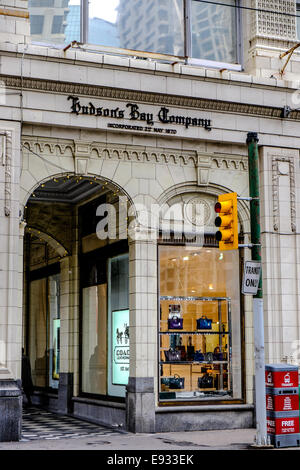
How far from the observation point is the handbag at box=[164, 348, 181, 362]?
1669cm

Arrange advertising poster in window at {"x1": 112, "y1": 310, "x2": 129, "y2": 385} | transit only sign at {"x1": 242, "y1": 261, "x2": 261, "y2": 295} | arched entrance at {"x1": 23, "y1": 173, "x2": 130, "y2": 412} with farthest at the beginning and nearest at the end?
arched entrance at {"x1": 23, "y1": 173, "x2": 130, "y2": 412} → advertising poster in window at {"x1": 112, "y1": 310, "x2": 129, "y2": 385} → transit only sign at {"x1": 242, "y1": 261, "x2": 261, "y2": 295}

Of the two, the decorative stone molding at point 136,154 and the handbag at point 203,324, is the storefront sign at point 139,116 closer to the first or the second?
the decorative stone molding at point 136,154

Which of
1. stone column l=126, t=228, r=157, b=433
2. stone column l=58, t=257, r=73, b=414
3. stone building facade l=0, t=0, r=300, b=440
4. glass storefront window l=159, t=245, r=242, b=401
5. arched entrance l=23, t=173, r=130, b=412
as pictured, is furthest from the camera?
stone column l=58, t=257, r=73, b=414

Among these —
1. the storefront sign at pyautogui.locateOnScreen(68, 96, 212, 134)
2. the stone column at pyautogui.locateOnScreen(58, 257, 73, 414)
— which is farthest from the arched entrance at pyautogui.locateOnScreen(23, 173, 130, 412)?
the storefront sign at pyautogui.locateOnScreen(68, 96, 212, 134)

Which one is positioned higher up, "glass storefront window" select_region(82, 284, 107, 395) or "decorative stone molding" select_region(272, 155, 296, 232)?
"decorative stone molding" select_region(272, 155, 296, 232)

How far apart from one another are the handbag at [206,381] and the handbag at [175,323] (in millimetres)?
1239

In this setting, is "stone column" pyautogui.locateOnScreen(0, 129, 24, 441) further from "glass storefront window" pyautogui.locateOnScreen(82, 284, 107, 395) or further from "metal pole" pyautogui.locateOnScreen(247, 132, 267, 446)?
"metal pole" pyautogui.locateOnScreen(247, 132, 267, 446)

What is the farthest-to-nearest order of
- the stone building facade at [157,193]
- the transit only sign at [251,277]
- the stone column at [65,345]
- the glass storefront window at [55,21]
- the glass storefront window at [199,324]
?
the stone column at [65,345]
the glass storefront window at [199,324]
the glass storefront window at [55,21]
the stone building facade at [157,193]
the transit only sign at [251,277]

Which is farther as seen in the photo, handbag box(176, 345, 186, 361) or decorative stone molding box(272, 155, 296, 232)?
decorative stone molding box(272, 155, 296, 232)

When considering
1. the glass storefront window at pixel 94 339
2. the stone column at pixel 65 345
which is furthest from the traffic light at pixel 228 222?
the stone column at pixel 65 345

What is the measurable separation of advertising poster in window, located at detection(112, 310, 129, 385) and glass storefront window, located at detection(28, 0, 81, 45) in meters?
6.26

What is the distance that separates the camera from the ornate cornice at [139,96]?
15.7 metres

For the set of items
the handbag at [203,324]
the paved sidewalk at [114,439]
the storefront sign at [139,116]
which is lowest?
the paved sidewalk at [114,439]
